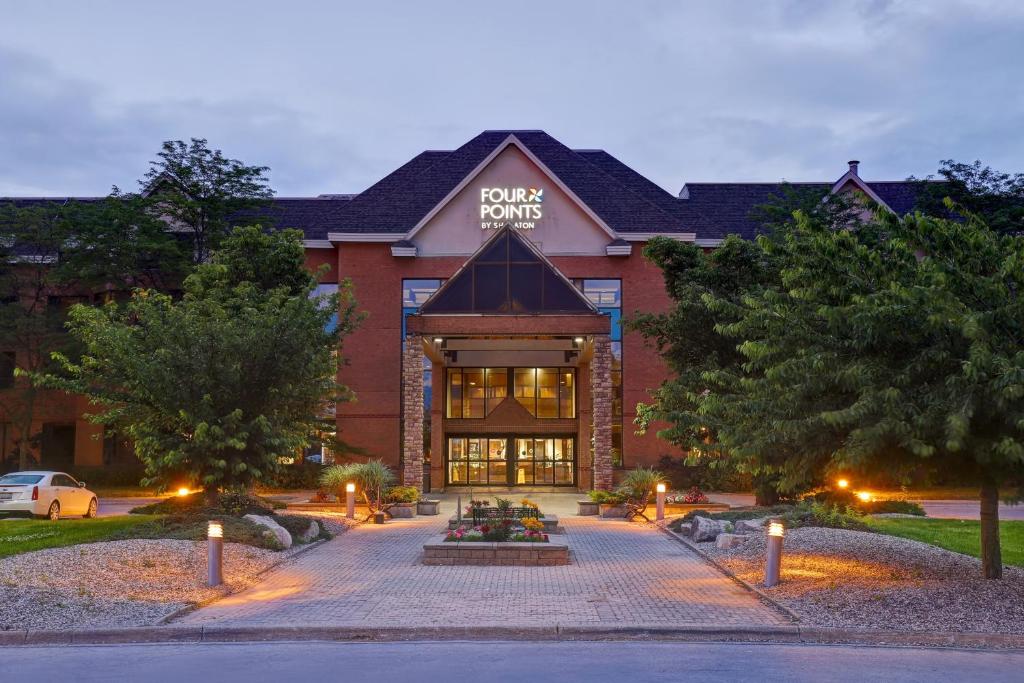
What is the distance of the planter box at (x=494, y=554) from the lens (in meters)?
17.6

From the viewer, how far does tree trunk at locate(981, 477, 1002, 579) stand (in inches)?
530

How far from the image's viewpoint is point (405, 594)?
14.1 metres

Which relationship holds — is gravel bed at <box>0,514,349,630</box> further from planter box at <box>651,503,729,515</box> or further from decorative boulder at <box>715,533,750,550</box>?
planter box at <box>651,503,729,515</box>

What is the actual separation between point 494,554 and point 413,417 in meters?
15.5

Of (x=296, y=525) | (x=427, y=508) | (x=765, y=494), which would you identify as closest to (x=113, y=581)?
(x=296, y=525)

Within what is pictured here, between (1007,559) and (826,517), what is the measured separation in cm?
420

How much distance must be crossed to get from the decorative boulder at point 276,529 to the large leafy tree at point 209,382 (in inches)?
36.4

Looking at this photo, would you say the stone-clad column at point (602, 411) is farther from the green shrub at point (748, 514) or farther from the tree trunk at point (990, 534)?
the tree trunk at point (990, 534)

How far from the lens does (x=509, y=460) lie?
42.0m

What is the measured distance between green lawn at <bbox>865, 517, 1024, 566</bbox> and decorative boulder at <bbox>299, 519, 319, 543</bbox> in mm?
12424

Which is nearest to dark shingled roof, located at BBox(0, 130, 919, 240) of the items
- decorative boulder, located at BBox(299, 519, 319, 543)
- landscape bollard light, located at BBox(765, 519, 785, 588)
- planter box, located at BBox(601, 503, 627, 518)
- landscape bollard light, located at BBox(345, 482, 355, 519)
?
planter box, located at BBox(601, 503, 627, 518)

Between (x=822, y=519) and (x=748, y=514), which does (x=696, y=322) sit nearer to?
(x=748, y=514)

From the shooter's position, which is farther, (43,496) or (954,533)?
(43,496)

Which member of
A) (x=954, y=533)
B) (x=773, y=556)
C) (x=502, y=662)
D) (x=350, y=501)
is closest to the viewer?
(x=502, y=662)
